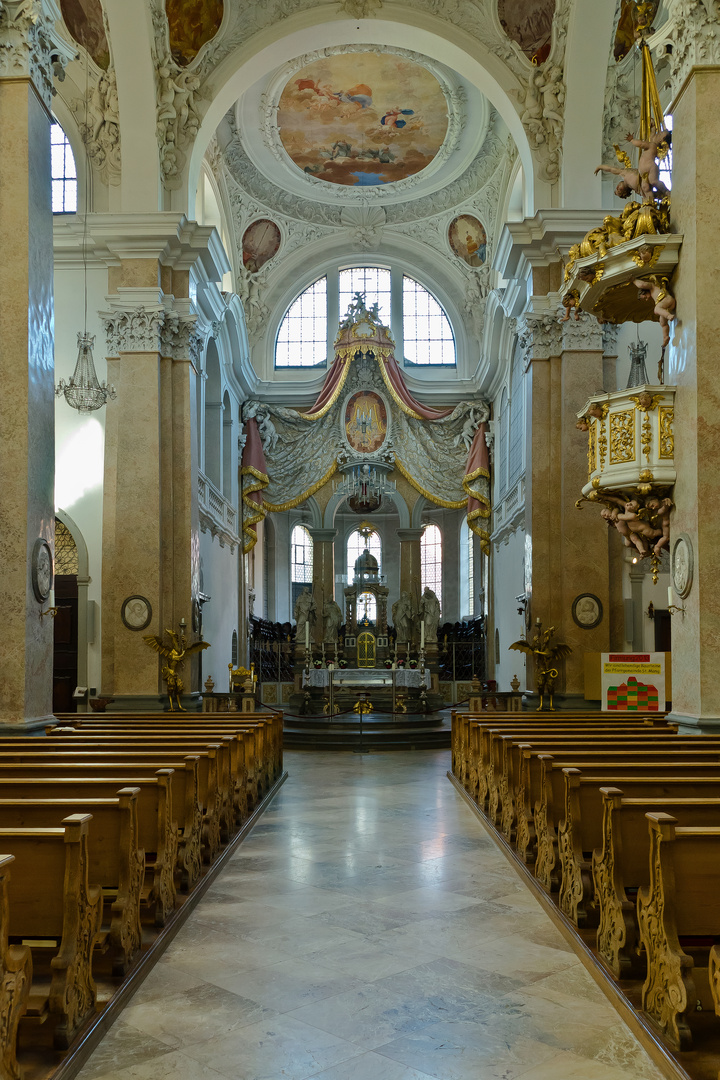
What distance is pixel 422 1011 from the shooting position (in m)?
4.30

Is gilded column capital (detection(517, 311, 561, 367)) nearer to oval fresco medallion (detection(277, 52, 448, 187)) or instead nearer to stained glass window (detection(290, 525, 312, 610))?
oval fresco medallion (detection(277, 52, 448, 187))

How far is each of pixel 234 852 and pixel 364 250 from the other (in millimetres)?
21169

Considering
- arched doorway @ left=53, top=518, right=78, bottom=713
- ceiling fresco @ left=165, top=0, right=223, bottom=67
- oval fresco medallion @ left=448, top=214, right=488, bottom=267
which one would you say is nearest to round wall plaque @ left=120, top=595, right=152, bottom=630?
arched doorway @ left=53, top=518, right=78, bottom=713

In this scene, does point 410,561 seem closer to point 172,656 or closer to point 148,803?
→ point 172,656

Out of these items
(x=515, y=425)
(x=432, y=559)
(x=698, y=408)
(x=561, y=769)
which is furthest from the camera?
(x=432, y=559)

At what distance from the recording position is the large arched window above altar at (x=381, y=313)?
26.9 meters

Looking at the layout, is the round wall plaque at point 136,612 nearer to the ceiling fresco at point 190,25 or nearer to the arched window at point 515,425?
the arched window at point 515,425

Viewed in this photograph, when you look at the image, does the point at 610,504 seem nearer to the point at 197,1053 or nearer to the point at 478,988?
the point at 478,988

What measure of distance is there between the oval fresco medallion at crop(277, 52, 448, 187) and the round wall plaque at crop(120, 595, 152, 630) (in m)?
11.4

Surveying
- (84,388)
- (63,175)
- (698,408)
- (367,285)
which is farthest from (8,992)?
(367,285)

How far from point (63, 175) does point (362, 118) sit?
7748 millimetres

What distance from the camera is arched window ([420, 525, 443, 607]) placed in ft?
97.7

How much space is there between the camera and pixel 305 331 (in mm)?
27047

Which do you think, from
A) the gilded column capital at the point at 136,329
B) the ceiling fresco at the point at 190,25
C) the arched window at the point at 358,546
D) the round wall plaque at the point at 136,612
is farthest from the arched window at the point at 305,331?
the round wall plaque at the point at 136,612
